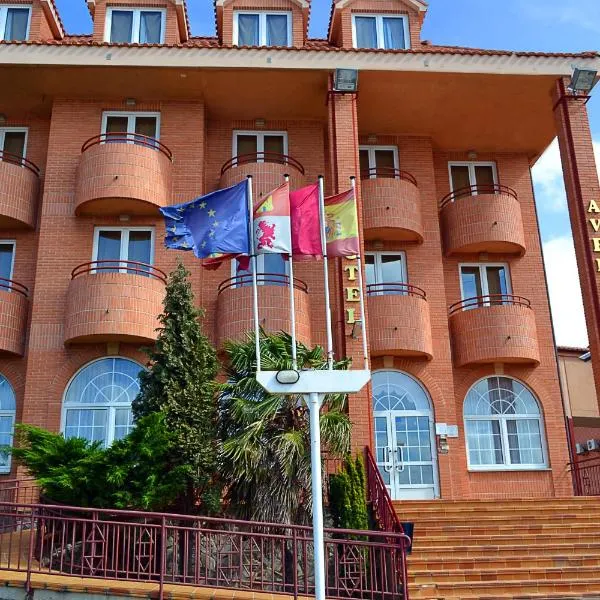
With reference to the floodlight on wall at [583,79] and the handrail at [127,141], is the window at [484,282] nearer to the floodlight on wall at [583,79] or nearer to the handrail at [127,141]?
the floodlight on wall at [583,79]

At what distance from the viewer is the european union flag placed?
11.1m


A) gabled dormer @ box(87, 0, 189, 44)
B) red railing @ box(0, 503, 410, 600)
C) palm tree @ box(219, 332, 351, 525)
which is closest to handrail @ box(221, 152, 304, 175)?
gabled dormer @ box(87, 0, 189, 44)

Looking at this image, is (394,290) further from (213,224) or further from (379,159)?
(213,224)

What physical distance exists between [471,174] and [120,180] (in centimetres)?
1072

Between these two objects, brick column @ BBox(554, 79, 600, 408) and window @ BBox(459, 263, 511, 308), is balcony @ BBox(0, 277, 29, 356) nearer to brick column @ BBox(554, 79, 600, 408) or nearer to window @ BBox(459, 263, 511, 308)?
window @ BBox(459, 263, 511, 308)

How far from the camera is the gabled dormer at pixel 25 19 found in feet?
73.9

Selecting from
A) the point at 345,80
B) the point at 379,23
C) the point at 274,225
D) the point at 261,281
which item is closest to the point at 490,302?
the point at 261,281

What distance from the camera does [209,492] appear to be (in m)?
13.8

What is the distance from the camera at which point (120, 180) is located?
20203 mm

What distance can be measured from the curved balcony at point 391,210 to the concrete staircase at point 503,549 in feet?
A: 26.9

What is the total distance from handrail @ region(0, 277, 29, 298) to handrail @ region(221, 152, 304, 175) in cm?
626

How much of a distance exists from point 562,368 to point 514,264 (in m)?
9.69

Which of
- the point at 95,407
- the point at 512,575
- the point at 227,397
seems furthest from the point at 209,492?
the point at 95,407

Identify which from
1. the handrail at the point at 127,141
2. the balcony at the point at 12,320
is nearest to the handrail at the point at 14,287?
the balcony at the point at 12,320
